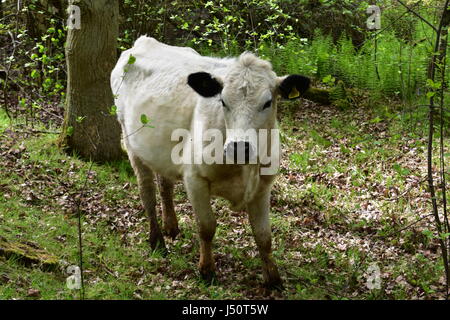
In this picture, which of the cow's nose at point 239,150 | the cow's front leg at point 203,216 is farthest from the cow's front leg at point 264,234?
the cow's nose at point 239,150

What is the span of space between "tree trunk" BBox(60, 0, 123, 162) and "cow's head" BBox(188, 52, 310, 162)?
12.3ft

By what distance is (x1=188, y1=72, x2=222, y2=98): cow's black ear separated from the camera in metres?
5.84

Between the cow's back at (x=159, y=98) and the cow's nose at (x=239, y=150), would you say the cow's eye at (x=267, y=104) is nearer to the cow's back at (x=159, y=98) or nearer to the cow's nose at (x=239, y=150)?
the cow's nose at (x=239, y=150)

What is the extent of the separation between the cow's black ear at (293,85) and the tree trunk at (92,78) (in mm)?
4210

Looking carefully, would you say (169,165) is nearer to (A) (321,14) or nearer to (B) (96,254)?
(B) (96,254)

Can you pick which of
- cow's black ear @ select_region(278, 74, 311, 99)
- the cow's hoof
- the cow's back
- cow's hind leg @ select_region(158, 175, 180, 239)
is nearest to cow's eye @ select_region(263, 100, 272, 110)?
cow's black ear @ select_region(278, 74, 311, 99)

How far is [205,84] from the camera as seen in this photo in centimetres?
588

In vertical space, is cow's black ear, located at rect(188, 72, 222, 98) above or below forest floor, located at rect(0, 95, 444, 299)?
above

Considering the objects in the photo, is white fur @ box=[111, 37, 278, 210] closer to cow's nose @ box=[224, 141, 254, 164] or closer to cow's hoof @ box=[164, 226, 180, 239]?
cow's nose @ box=[224, 141, 254, 164]

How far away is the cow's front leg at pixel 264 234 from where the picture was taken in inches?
245

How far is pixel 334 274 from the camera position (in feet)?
21.5

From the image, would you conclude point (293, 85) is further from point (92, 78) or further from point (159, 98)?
point (92, 78)

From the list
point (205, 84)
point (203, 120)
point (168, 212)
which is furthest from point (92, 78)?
point (205, 84)
